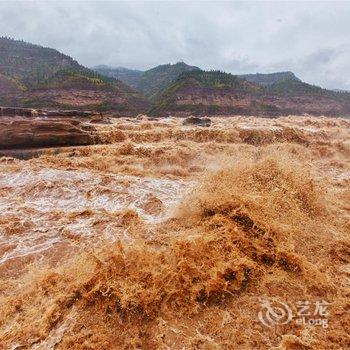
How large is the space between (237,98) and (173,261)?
53667mm

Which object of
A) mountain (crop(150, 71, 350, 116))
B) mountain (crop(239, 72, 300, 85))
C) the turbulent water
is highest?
mountain (crop(239, 72, 300, 85))

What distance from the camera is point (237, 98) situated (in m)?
55.4

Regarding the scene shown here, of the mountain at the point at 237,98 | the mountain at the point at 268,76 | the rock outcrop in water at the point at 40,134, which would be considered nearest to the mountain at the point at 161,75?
the mountain at the point at 268,76

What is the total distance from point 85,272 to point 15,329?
34.8 inches

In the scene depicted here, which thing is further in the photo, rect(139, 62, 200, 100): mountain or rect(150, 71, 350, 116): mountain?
rect(139, 62, 200, 100): mountain

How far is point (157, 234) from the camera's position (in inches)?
212

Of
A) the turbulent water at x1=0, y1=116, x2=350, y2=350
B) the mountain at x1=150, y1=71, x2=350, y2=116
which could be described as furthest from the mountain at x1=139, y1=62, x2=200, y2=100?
the turbulent water at x1=0, y1=116, x2=350, y2=350

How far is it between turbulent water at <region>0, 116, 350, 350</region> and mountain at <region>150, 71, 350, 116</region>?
143 feet

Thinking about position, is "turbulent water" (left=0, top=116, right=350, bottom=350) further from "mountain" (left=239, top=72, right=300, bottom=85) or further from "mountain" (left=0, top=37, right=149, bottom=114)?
"mountain" (left=239, top=72, right=300, bottom=85)

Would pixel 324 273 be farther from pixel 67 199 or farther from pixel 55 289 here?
pixel 67 199

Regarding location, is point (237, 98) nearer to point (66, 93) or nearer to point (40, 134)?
point (66, 93)

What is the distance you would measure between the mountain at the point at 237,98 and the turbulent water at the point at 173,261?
1711 inches

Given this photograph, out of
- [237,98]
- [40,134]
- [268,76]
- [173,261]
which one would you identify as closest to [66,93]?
[237,98]

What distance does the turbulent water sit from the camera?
132 inches
